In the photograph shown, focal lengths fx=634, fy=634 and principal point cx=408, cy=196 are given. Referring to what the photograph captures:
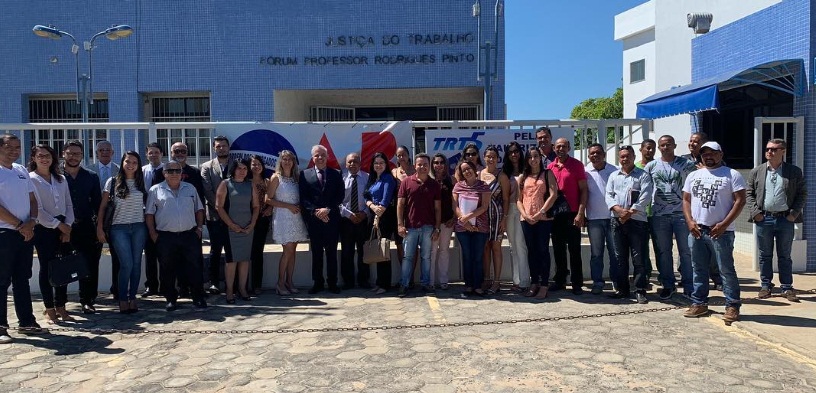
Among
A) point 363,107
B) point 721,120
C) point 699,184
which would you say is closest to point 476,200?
point 699,184

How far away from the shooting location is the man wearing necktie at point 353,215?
7730mm

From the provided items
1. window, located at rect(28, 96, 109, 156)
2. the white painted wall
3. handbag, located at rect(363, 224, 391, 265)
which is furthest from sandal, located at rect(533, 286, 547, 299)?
window, located at rect(28, 96, 109, 156)

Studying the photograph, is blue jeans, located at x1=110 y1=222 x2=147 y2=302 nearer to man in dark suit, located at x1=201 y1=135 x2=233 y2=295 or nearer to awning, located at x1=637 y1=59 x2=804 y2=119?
man in dark suit, located at x1=201 y1=135 x2=233 y2=295

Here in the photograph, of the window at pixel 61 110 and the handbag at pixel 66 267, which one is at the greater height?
the window at pixel 61 110

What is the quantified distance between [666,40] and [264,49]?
1352 cm

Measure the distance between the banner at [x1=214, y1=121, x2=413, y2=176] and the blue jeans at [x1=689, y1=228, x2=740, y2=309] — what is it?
3873mm

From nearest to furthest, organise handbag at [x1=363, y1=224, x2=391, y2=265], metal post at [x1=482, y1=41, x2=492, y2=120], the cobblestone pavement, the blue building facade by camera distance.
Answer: the cobblestone pavement → handbag at [x1=363, y1=224, x2=391, y2=265] → metal post at [x1=482, y1=41, x2=492, y2=120] → the blue building facade

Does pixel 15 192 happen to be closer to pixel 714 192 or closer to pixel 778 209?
pixel 714 192

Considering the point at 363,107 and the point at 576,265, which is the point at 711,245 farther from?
the point at 363,107

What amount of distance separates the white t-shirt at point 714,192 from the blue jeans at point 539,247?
1658 mm

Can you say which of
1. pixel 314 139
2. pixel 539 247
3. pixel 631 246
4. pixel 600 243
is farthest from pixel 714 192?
pixel 314 139

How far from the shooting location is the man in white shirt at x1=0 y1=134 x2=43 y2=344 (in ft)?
19.0

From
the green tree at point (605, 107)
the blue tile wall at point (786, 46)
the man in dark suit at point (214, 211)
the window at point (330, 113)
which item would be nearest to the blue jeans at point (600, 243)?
the blue tile wall at point (786, 46)

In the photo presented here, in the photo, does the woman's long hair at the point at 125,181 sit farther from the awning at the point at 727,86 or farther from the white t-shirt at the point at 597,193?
the awning at the point at 727,86
